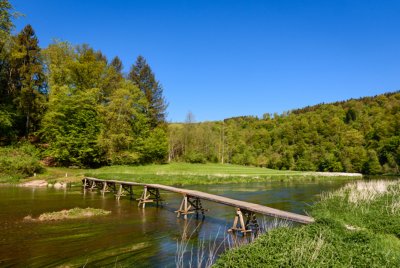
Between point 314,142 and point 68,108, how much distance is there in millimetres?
79518

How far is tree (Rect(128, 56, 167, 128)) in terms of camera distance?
65.9 m

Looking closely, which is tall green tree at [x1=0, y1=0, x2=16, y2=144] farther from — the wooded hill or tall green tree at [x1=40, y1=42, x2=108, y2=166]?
the wooded hill

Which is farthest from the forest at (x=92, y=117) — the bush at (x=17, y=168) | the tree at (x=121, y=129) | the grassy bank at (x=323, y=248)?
the grassy bank at (x=323, y=248)

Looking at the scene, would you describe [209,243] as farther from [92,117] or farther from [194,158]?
[194,158]

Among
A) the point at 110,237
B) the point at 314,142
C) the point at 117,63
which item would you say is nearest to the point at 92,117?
the point at 117,63

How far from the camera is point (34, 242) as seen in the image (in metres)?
12.1

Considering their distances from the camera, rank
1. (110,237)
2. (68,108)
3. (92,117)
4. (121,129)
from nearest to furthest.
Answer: (110,237), (68,108), (92,117), (121,129)

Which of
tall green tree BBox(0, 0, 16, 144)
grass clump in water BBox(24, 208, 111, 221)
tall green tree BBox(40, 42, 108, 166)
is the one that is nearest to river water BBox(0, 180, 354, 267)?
grass clump in water BBox(24, 208, 111, 221)

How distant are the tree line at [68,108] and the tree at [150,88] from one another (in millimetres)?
6310

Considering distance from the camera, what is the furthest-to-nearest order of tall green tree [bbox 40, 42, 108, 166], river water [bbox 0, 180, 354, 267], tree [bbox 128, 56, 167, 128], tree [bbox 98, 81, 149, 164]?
tree [bbox 128, 56, 167, 128] < tree [bbox 98, 81, 149, 164] < tall green tree [bbox 40, 42, 108, 166] < river water [bbox 0, 180, 354, 267]

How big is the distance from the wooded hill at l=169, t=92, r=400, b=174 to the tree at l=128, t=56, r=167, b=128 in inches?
314

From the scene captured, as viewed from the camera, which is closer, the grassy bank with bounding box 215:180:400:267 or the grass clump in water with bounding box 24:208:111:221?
the grassy bank with bounding box 215:180:400:267

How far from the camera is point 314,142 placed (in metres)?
102

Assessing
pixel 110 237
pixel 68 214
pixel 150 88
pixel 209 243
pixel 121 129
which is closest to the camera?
pixel 209 243
